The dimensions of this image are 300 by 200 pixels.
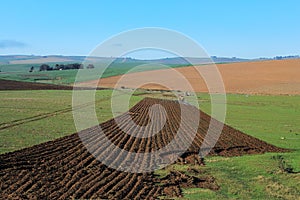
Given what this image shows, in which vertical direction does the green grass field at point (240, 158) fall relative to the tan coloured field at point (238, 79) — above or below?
below

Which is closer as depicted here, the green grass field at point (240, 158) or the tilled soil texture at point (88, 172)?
the tilled soil texture at point (88, 172)

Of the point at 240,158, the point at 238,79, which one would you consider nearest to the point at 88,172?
the point at 240,158

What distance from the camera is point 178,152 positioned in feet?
67.2

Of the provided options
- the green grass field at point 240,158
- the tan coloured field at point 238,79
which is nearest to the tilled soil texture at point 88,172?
the green grass field at point 240,158

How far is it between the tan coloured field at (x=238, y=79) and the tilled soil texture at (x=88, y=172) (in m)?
54.2

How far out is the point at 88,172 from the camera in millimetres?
14914

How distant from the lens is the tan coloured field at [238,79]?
268 feet

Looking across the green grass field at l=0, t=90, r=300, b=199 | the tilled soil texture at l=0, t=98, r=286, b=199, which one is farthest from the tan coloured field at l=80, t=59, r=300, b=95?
the tilled soil texture at l=0, t=98, r=286, b=199

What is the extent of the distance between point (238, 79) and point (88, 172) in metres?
83.6

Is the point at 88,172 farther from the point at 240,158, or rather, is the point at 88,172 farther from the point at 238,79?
the point at 238,79

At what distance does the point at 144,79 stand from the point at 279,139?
70.1m

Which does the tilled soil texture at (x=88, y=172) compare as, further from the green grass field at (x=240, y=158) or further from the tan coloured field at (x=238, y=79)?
the tan coloured field at (x=238, y=79)

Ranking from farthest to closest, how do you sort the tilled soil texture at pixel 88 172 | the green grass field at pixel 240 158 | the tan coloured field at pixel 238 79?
the tan coloured field at pixel 238 79, the green grass field at pixel 240 158, the tilled soil texture at pixel 88 172

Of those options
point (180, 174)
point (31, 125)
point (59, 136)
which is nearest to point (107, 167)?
point (180, 174)
